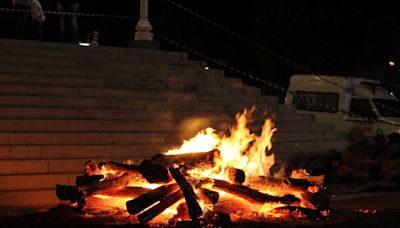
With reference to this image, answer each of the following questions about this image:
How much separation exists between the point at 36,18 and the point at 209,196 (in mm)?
7883

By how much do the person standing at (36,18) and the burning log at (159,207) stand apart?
758cm

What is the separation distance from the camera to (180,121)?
11906 mm

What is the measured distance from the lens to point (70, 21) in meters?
14.8

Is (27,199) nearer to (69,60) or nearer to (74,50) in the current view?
(69,60)

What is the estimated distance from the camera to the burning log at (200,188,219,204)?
7.06 m

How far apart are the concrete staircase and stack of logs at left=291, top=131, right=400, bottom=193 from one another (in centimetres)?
87

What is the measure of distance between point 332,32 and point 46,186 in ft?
60.5

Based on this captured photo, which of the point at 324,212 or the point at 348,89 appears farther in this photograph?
the point at 348,89

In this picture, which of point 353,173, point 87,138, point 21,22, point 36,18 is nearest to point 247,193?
point 87,138

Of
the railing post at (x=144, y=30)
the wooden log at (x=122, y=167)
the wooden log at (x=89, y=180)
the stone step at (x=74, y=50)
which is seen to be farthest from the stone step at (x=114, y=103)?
the wooden log at (x=122, y=167)

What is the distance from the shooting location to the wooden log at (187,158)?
7.75 meters

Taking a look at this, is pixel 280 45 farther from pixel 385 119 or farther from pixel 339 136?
pixel 339 136

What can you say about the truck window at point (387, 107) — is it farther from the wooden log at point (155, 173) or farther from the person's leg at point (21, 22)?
the wooden log at point (155, 173)

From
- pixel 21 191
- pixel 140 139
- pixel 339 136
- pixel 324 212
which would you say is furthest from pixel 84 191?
pixel 339 136
